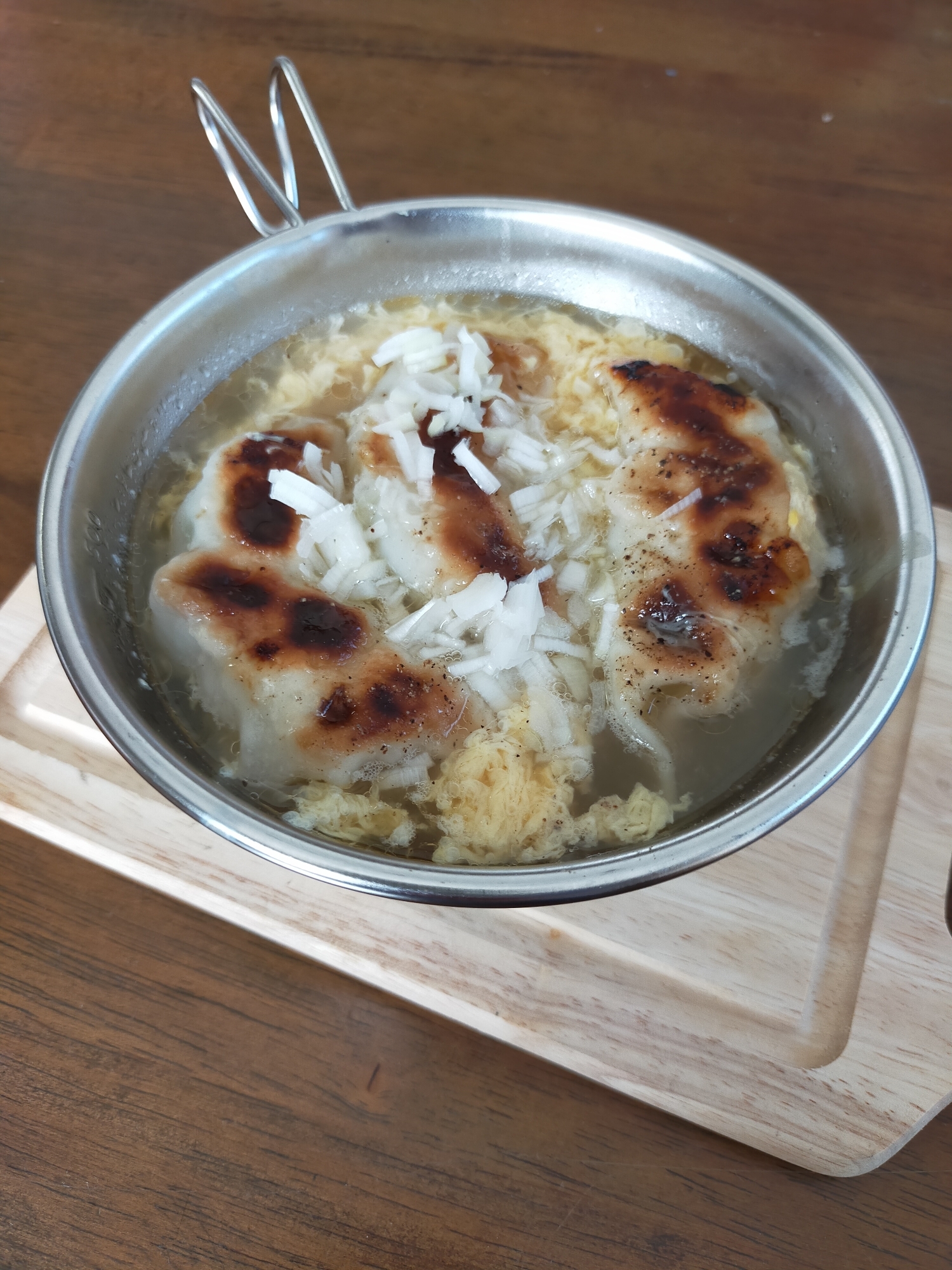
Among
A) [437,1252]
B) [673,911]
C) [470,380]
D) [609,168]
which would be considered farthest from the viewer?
[609,168]

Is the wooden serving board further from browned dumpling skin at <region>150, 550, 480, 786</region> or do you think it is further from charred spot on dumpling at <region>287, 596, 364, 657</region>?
charred spot on dumpling at <region>287, 596, 364, 657</region>

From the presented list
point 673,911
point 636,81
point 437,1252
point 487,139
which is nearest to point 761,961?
point 673,911

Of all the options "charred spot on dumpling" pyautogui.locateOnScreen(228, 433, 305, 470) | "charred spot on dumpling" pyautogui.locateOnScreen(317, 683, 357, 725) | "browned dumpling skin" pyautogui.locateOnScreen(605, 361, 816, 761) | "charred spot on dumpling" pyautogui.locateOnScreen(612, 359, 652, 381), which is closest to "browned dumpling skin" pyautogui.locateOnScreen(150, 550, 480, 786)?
"charred spot on dumpling" pyautogui.locateOnScreen(317, 683, 357, 725)

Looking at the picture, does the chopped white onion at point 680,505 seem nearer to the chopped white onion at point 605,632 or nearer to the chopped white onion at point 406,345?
the chopped white onion at point 605,632

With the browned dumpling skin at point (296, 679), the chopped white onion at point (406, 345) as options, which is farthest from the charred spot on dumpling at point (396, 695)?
the chopped white onion at point (406, 345)

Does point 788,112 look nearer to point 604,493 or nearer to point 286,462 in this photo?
point 604,493

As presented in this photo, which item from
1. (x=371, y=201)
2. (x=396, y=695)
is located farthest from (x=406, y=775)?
(x=371, y=201)
